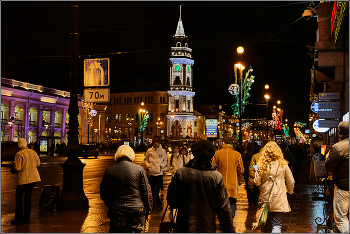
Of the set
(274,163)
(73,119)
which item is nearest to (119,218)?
(274,163)

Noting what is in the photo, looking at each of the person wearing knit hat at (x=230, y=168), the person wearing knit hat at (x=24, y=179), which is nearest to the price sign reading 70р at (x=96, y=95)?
the person wearing knit hat at (x=24, y=179)

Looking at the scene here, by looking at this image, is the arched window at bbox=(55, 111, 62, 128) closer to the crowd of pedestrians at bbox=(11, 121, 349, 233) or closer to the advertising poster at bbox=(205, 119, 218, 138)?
the advertising poster at bbox=(205, 119, 218, 138)

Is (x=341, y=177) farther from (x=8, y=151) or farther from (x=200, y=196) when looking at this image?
(x=8, y=151)

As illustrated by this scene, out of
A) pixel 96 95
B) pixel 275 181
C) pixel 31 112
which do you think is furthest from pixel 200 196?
pixel 31 112

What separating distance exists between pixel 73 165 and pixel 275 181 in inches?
242

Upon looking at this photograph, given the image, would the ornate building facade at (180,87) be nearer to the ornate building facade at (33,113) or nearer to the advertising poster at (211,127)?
the ornate building facade at (33,113)

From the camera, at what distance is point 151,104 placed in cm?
11731

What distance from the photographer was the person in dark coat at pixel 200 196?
470cm

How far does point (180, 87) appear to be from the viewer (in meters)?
114

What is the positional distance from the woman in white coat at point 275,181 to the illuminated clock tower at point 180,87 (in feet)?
347

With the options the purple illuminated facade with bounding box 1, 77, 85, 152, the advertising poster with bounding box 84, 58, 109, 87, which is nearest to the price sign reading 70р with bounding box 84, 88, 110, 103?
the advertising poster with bounding box 84, 58, 109, 87

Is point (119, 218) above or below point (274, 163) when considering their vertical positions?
below

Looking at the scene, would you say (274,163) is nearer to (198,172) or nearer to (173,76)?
(198,172)

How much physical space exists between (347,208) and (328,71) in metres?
14.5
